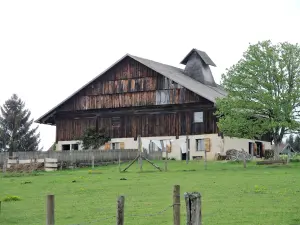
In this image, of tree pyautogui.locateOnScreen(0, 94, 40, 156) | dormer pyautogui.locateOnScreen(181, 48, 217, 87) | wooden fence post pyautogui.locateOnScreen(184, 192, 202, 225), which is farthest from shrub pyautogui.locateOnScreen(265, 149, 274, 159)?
wooden fence post pyautogui.locateOnScreen(184, 192, 202, 225)

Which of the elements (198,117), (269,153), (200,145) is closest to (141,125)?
(198,117)

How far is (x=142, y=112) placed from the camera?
63.0 m

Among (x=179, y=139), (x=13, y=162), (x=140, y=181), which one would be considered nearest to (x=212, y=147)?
(x=179, y=139)

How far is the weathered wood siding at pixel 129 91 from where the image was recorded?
60844mm

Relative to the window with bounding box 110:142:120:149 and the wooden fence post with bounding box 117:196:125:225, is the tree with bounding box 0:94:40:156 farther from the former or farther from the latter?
the wooden fence post with bounding box 117:196:125:225

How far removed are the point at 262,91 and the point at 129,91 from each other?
19378 millimetres

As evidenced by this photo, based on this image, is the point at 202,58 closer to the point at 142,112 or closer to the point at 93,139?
the point at 142,112

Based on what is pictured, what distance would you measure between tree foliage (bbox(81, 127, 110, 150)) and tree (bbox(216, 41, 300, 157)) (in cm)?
1841

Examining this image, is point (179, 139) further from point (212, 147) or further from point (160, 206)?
point (160, 206)

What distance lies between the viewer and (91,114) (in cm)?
6569

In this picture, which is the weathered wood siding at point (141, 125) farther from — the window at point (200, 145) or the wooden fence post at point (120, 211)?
the wooden fence post at point (120, 211)

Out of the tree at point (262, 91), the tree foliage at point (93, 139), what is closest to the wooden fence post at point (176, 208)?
the tree at point (262, 91)

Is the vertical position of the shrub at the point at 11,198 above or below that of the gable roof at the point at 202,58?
below

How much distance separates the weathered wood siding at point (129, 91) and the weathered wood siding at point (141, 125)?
1.42 metres
